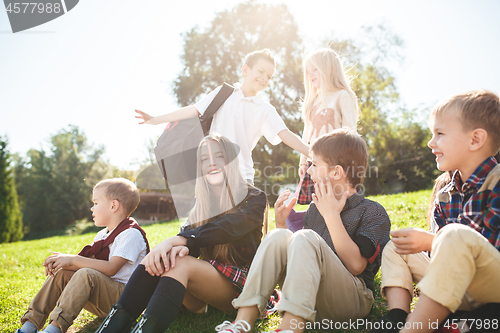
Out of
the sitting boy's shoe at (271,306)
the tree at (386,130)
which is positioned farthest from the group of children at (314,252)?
the tree at (386,130)

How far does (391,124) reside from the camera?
15773mm

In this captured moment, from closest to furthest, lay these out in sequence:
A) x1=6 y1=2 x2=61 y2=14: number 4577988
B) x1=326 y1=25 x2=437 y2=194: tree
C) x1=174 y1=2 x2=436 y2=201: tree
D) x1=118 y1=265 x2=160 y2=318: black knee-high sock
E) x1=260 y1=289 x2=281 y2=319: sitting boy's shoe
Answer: x1=118 y1=265 x2=160 y2=318: black knee-high sock → x1=260 y1=289 x2=281 y2=319: sitting boy's shoe → x1=6 y1=2 x2=61 y2=14: number 4577988 → x1=326 y1=25 x2=437 y2=194: tree → x1=174 y1=2 x2=436 y2=201: tree

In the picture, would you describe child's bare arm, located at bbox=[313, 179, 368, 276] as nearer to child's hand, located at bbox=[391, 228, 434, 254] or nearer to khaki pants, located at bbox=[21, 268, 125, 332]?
child's hand, located at bbox=[391, 228, 434, 254]

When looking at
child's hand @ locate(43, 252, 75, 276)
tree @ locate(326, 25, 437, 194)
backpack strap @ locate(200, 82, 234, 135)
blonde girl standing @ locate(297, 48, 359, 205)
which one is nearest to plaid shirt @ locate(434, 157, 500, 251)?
blonde girl standing @ locate(297, 48, 359, 205)

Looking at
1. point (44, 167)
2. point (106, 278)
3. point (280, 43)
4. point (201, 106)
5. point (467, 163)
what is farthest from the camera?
point (44, 167)

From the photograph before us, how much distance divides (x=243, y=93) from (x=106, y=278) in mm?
2006

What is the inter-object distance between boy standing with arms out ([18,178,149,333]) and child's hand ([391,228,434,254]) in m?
1.71

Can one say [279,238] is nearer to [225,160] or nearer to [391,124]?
[225,160]

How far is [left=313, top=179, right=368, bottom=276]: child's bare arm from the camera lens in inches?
69.4

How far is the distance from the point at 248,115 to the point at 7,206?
22.5 metres

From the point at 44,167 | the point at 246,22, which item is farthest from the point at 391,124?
the point at 44,167

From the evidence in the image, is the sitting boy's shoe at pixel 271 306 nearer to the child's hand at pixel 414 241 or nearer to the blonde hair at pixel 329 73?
the child's hand at pixel 414 241

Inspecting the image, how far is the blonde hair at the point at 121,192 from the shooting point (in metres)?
2.54

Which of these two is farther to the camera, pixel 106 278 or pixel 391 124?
pixel 391 124
